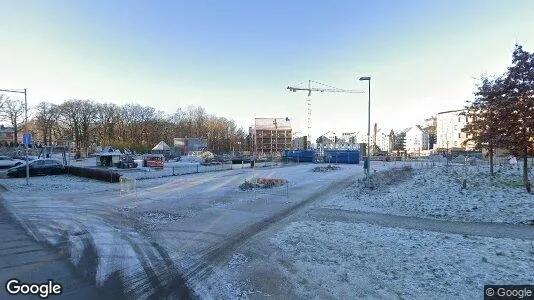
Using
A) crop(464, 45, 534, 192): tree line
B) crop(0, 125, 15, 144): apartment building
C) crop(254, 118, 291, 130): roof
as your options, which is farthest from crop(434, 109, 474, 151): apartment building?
crop(0, 125, 15, 144): apartment building

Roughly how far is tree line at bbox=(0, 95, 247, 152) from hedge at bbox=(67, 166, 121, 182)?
54680 mm

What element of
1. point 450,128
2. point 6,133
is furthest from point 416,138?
point 6,133

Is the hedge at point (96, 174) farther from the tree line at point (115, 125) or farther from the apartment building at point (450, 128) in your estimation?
the apartment building at point (450, 128)

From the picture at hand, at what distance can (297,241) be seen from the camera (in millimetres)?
9656

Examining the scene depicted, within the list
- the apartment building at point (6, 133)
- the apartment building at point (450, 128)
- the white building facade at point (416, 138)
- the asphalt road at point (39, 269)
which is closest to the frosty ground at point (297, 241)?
the asphalt road at point (39, 269)

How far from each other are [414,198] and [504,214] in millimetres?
3937

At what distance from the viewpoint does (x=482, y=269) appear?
7.02 metres

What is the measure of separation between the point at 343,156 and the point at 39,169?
4061 cm

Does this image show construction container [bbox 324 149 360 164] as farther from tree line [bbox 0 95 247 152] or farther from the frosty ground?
tree line [bbox 0 95 247 152]

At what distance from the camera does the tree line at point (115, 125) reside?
92.5 metres

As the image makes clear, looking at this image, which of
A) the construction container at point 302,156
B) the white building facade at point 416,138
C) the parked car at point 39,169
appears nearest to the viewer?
the parked car at point 39,169

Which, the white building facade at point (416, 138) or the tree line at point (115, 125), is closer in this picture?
the tree line at point (115, 125)

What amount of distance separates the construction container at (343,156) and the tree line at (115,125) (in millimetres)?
51585

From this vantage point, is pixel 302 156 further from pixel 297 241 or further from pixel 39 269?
pixel 39 269
